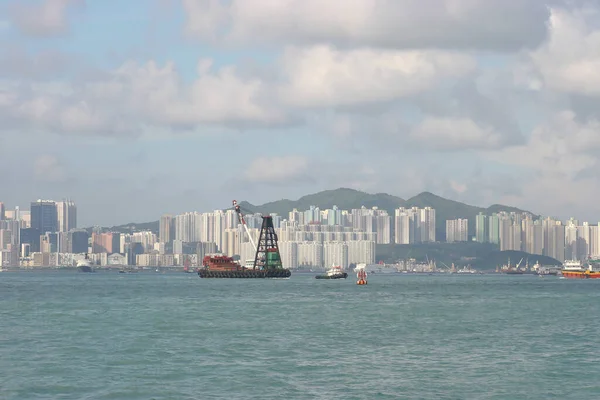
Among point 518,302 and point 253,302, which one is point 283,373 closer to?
point 253,302

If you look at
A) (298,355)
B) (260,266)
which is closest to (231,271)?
(260,266)

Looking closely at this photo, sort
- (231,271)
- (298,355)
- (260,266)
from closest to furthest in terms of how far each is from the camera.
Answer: (298,355)
(231,271)
(260,266)

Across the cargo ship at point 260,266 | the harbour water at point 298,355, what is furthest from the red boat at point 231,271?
the harbour water at point 298,355

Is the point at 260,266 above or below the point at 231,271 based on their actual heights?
above

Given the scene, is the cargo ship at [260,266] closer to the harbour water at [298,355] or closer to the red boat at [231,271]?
the red boat at [231,271]

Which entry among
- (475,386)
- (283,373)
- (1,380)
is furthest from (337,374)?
(1,380)

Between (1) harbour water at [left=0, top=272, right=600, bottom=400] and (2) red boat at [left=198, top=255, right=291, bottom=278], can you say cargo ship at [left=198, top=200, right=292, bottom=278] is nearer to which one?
(2) red boat at [left=198, top=255, right=291, bottom=278]

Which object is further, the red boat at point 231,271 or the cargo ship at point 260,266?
the red boat at point 231,271

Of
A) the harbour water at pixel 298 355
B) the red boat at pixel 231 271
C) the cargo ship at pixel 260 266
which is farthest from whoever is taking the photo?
the red boat at pixel 231 271

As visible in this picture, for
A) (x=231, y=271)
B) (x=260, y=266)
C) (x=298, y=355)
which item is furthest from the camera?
(x=260, y=266)

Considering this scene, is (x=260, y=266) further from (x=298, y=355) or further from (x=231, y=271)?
(x=298, y=355)

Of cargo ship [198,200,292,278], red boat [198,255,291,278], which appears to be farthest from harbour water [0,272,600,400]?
red boat [198,255,291,278]

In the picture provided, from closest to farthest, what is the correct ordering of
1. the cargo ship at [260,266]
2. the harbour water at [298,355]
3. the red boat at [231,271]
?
1. the harbour water at [298,355]
2. the cargo ship at [260,266]
3. the red boat at [231,271]
